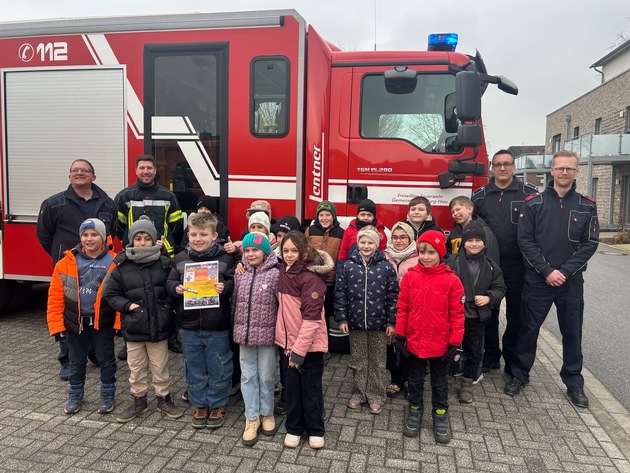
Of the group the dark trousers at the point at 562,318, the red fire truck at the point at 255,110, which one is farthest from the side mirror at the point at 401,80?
→ the dark trousers at the point at 562,318

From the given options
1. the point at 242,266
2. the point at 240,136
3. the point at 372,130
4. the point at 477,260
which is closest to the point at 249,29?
the point at 240,136

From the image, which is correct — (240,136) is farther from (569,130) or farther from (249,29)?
(569,130)

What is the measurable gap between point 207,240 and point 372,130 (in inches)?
80.1

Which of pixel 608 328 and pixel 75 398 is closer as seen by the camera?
pixel 75 398

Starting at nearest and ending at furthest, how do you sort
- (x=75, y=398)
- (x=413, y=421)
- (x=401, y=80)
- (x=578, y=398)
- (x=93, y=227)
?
(x=413, y=421) < (x=93, y=227) < (x=75, y=398) < (x=578, y=398) < (x=401, y=80)

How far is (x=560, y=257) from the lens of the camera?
150 inches

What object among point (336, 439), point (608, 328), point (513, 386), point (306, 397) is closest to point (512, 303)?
point (513, 386)

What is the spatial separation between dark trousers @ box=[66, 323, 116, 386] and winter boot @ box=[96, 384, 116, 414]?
0.14 ft

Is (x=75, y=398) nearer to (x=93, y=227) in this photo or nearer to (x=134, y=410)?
(x=134, y=410)

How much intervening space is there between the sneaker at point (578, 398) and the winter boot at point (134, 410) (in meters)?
3.43

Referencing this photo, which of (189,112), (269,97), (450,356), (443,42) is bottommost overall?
(450,356)

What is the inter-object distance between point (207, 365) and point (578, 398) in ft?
9.79

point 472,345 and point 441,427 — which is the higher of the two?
point 472,345

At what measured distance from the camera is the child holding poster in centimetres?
321
